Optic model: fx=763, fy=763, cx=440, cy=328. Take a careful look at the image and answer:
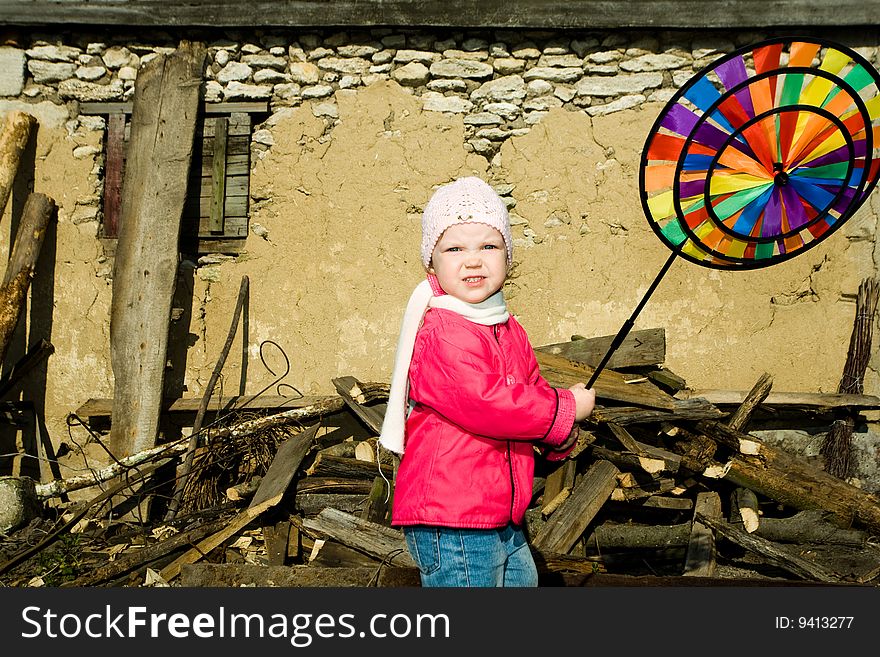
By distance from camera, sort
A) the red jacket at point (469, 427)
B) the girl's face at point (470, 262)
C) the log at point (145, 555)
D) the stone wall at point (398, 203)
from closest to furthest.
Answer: the red jacket at point (469, 427)
the girl's face at point (470, 262)
the log at point (145, 555)
the stone wall at point (398, 203)

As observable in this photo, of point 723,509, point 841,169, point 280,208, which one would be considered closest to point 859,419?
point 723,509

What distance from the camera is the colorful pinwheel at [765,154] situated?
2398 millimetres

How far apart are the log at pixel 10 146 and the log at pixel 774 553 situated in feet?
16.6

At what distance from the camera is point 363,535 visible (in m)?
3.80

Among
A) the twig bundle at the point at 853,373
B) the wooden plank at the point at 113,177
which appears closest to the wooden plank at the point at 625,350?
the twig bundle at the point at 853,373

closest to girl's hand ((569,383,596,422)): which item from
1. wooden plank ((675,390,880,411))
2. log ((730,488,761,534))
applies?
log ((730,488,761,534))

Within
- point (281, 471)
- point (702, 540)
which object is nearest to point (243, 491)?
point (281, 471)

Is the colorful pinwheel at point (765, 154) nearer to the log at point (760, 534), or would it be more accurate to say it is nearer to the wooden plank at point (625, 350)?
the log at point (760, 534)

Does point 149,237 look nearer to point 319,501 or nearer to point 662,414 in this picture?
point 319,501

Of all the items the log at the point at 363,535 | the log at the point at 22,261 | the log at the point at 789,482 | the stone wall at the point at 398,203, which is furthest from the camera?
the stone wall at the point at 398,203

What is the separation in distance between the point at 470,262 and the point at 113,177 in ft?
13.9

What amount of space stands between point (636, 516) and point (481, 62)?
3281mm

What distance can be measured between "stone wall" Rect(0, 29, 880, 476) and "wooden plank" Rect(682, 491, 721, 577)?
1.30m

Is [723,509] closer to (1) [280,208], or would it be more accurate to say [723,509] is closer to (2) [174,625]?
(2) [174,625]
